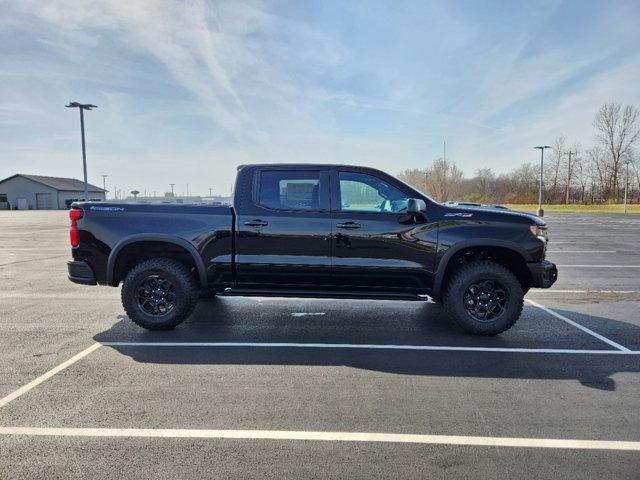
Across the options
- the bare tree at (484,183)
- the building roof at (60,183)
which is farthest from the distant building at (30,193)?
the bare tree at (484,183)

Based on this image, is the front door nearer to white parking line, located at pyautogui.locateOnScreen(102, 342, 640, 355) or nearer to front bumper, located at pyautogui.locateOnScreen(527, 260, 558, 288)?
white parking line, located at pyautogui.locateOnScreen(102, 342, 640, 355)

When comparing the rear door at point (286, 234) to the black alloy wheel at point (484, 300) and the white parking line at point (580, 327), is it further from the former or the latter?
the white parking line at point (580, 327)

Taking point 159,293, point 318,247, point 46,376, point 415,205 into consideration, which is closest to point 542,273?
point 415,205

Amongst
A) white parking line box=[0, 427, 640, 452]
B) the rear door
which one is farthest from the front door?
white parking line box=[0, 427, 640, 452]

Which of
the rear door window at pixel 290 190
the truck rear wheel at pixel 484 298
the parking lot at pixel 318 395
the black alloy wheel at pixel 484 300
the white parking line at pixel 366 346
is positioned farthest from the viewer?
the rear door window at pixel 290 190

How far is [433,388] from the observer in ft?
12.3

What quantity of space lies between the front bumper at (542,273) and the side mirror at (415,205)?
151 centimetres

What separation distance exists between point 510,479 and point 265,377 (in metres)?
2.17

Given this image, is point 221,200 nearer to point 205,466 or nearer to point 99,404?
point 99,404

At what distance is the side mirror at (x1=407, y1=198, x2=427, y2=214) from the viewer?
15.8ft

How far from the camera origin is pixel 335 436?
2.98m

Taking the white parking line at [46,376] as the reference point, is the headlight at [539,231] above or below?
above

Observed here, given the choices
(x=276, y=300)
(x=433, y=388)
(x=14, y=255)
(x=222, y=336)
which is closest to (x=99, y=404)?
(x=222, y=336)

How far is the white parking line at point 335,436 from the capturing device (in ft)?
9.47
